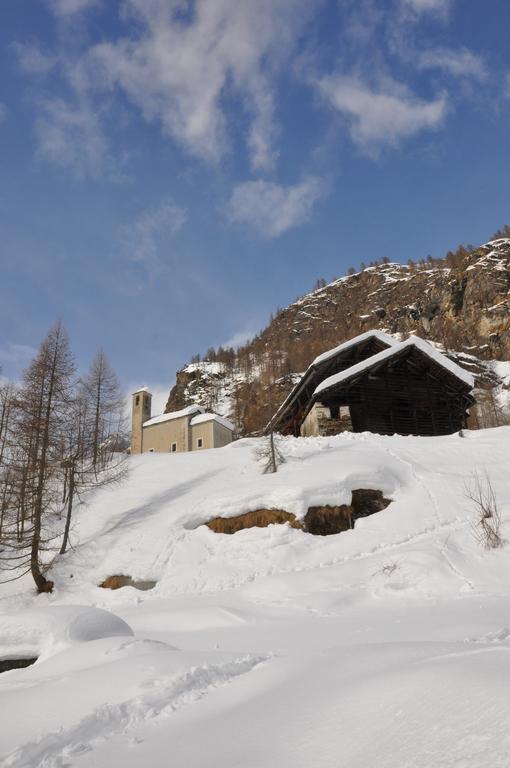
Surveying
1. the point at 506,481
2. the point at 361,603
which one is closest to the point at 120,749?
the point at 361,603

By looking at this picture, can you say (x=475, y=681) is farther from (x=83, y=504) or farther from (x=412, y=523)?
(x=83, y=504)

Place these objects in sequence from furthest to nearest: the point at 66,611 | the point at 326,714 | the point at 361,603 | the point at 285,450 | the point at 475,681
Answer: the point at 285,450
the point at 361,603
the point at 66,611
the point at 326,714
the point at 475,681

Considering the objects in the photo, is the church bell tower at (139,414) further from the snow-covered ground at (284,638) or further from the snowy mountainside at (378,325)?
the snow-covered ground at (284,638)

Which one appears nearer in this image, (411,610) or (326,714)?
(326,714)

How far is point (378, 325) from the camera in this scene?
378 ft

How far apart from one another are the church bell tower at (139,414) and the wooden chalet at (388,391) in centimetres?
2746

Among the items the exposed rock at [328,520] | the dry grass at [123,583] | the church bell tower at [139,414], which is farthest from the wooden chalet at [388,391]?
the church bell tower at [139,414]

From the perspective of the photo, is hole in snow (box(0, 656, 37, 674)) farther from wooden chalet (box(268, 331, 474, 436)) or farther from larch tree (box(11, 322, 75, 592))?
wooden chalet (box(268, 331, 474, 436))

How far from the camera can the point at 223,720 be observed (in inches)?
114

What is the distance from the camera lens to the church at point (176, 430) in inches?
1807

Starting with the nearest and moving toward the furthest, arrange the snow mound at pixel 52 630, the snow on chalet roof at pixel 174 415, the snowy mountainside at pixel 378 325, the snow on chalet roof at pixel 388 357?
the snow mound at pixel 52 630 → the snow on chalet roof at pixel 388 357 → the snow on chalet roof at pixel 174 415 → the snowy mountainside at pixel 378 325

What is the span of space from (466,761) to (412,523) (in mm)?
10665

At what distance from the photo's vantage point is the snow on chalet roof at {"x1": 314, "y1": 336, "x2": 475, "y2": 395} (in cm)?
2252

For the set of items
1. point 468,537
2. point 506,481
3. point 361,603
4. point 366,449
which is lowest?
point 361,603
